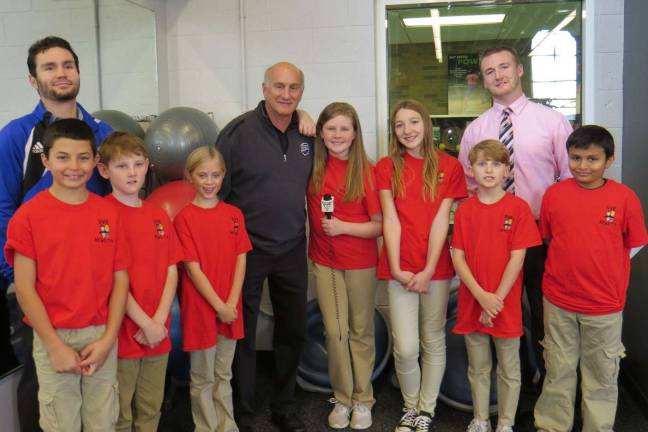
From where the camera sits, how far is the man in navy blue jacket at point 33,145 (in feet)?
6.95

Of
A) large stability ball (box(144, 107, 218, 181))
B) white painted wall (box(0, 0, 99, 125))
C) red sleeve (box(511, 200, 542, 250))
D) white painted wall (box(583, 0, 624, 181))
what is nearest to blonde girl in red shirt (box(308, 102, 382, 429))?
red sleeve (box(511, 200, 542, 250))

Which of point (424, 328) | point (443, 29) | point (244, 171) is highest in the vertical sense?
point (443, 29)

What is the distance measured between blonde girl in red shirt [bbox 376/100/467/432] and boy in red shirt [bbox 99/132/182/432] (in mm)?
982

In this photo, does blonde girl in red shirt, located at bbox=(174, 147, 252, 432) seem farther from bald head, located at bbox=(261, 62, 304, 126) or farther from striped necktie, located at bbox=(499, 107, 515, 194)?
striped necktie, located at bbox=(499, 107, 515, 194)

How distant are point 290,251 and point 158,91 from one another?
1709mm

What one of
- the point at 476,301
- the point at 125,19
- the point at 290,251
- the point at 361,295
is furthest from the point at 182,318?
the point at 125,19

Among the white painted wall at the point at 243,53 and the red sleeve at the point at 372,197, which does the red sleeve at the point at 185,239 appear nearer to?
the red sleeve at the point at 372,197

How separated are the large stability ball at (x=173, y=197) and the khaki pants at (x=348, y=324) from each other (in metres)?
0.72

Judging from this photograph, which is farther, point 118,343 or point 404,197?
point 404,197

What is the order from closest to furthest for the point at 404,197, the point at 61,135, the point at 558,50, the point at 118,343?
the point at 61,135 < the point at 118,343 < the point at 404,197 < the point at 558,50

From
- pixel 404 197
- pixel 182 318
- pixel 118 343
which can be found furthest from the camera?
pixel 404 197

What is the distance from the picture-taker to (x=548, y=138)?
2604 millimetres

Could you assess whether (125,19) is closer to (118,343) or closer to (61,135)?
(61,135)

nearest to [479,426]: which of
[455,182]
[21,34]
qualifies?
[455,182]
